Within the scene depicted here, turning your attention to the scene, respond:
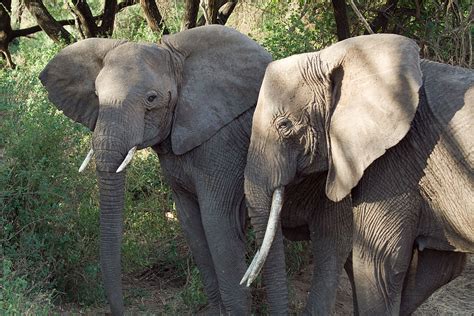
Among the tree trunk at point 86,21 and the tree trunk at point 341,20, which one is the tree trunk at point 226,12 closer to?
the tree trunk at point 86,21

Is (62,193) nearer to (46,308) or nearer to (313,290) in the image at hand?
(46,308)

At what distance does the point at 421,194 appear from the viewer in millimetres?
4613

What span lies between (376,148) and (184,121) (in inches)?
61.8

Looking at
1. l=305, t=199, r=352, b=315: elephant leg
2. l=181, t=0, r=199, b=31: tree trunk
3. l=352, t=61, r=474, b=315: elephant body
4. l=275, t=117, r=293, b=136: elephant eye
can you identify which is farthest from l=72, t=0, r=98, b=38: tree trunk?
l=352, t=61, r=474, b=315: elephant body

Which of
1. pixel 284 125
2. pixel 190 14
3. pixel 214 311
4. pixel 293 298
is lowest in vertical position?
pixel 293 298

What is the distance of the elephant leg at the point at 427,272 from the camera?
5164 millimetres

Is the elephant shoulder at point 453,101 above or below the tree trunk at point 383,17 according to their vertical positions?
below

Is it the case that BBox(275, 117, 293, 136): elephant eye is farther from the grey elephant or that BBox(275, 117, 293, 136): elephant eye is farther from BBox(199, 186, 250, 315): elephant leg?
BBox(199, 186, 250, 315): elephant leg

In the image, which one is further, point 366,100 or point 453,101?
point 366,100

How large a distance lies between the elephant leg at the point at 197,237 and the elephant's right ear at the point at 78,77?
0.71 meters

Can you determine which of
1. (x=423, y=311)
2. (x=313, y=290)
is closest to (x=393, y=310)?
(x=313, y=290)

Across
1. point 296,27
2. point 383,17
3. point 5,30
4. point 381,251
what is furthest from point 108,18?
point 381,251

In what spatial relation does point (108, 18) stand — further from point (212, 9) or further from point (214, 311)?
point (214, 311)

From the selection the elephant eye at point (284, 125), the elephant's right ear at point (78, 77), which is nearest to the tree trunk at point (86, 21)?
the elephant's right ear at point (78, 77)
